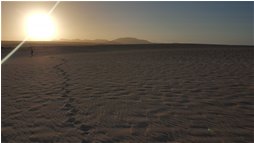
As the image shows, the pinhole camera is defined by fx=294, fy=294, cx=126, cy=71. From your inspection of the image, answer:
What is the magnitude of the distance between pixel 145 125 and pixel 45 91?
4301mm

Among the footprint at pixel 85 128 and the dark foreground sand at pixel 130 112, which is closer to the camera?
the dark foreground sand at pixel 130 112

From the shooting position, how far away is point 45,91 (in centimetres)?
859

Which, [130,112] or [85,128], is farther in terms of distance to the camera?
[130,112]

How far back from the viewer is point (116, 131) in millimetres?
4961

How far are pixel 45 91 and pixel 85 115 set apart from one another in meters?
3.12

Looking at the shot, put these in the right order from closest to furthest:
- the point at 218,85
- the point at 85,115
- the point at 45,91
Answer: the point at 85,115 < the point at 45,91 < the point at 218,85

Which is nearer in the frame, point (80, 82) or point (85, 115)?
point (85, 115)

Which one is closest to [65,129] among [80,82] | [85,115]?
[85,115]

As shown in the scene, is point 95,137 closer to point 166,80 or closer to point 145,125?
point 145,125

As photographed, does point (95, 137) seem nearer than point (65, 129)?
Yes

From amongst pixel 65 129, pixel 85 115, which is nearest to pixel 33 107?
pixel 85 115

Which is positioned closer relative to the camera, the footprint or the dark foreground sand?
the dark foreground sand

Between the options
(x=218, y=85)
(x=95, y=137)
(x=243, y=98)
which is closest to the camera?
(x=95, y=137)

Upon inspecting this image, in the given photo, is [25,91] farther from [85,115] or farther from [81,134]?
[81,134]
